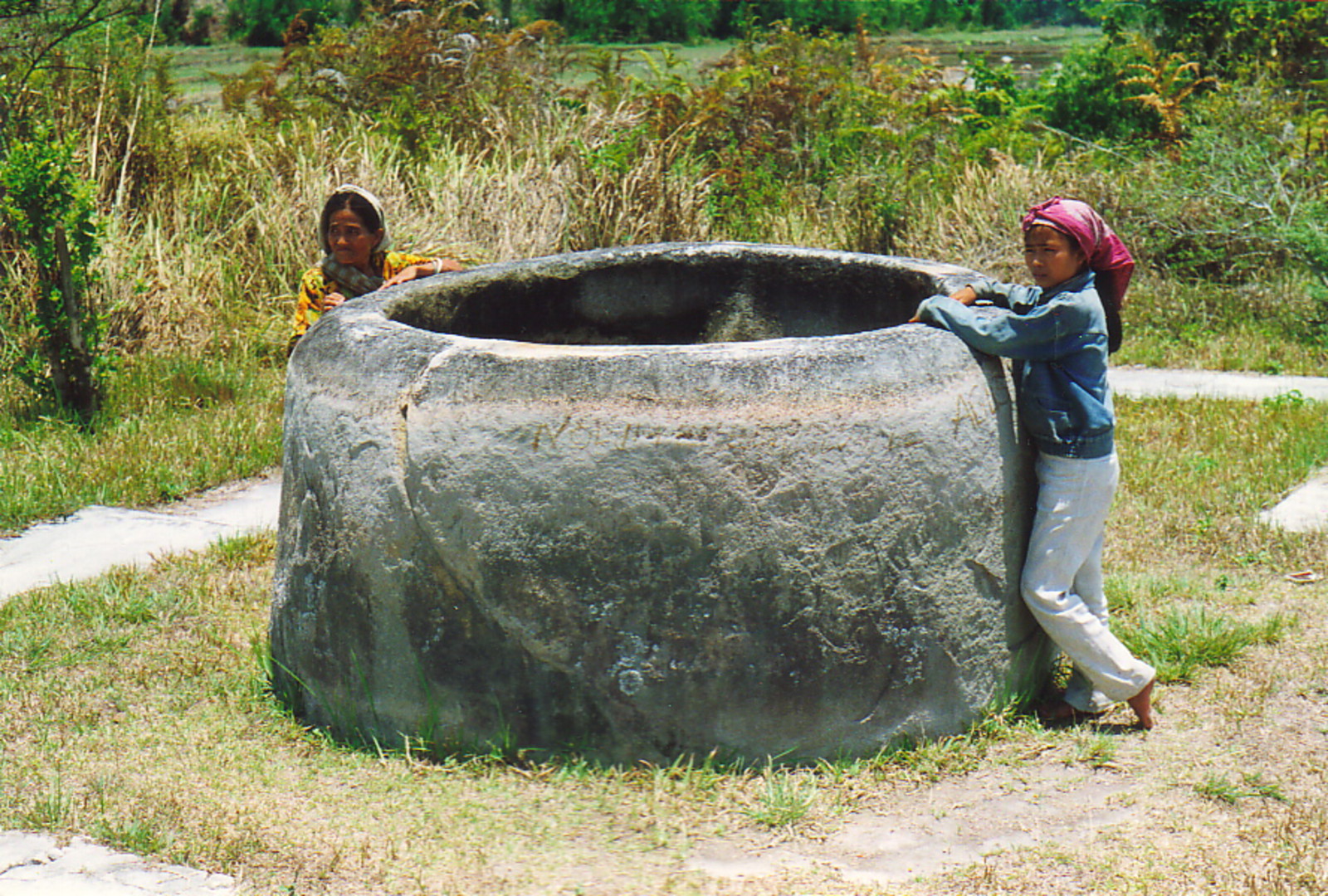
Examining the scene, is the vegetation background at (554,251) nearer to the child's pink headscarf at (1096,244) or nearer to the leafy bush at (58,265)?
the leafy bush at (58,265)

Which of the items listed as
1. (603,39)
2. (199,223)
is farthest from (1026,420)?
(603,39)

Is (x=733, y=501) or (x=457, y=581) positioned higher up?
(x=733, y=501)

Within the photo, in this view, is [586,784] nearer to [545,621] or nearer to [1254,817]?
[545,621]

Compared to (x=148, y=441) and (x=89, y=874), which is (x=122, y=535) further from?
(x=89, y=874)

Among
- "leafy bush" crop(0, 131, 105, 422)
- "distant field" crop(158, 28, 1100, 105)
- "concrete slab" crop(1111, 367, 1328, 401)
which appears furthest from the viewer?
"distant field" crop(158, 28, 1100, 105)

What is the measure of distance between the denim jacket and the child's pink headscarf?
7 centimetres

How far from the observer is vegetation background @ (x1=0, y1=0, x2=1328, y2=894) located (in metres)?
3.46

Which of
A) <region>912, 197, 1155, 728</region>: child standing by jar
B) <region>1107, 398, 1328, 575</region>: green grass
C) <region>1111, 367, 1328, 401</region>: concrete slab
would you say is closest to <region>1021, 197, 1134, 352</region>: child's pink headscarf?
<region>912, 197, 1155, 728</region>: child standing by jar

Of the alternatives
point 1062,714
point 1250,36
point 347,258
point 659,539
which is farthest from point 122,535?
point 1250,36

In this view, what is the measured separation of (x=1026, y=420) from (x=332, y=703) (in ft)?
6.65

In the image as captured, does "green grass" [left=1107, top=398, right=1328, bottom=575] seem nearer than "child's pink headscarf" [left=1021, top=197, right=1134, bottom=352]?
No

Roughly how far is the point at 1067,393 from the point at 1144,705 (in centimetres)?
91

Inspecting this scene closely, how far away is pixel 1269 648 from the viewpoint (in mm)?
4516

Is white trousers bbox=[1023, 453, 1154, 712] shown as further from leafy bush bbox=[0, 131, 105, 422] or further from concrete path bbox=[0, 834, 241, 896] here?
leafy bush bbox=[0, 131, 105, 422]
